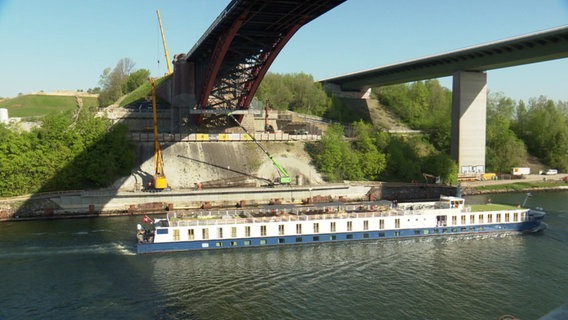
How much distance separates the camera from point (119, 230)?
116 ft

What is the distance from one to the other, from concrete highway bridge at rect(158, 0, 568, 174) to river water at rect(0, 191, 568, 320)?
17734 mm

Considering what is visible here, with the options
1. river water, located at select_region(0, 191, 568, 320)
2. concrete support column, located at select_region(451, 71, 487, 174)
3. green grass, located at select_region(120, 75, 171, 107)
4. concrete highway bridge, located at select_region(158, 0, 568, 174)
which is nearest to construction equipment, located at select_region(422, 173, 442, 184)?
concrete support column, located at select_region(451, 71, 487, 174)

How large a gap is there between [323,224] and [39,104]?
8499cm

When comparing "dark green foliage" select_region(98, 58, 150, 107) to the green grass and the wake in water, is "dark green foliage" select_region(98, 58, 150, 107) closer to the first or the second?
the green grass

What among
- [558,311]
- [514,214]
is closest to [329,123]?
[514,214]

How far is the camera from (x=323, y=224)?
1291 inches

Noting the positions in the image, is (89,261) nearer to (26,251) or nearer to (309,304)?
(26,251)

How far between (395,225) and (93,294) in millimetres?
21597

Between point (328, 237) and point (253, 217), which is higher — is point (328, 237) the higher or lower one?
the lower one

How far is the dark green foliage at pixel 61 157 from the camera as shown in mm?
42875

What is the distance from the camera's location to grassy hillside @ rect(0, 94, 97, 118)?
8806 centimetres

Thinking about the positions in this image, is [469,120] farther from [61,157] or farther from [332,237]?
[61,157]

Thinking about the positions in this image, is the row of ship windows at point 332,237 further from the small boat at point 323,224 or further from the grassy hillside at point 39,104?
the grassy hillside at point 39,104

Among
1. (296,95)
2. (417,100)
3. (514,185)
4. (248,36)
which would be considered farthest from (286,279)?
(417,100)
